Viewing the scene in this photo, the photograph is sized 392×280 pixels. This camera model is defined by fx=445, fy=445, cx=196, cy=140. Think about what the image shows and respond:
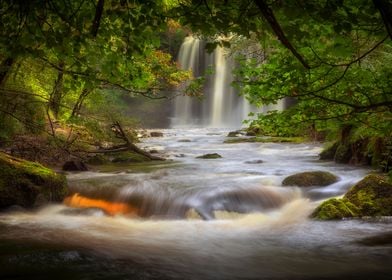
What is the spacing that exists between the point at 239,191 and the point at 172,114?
33850 millimetres

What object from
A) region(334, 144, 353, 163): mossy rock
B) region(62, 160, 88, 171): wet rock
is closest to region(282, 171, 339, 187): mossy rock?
region(334, 144, 353, 163): mossy rock

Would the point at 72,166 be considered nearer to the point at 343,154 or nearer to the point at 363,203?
the point at 363,203

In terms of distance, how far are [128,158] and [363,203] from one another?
8364 millimetres

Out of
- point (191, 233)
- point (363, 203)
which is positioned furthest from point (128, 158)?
point (363, 203)

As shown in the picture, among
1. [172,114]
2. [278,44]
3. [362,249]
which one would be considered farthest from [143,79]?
[172,114]

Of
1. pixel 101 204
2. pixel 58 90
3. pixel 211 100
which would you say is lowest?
pixel 101 204

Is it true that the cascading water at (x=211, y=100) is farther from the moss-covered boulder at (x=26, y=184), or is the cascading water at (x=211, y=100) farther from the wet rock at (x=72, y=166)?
the moss-covered boulder at (x=26, y=184)

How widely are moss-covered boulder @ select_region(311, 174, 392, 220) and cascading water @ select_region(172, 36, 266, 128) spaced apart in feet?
101

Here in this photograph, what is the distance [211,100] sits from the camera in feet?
136

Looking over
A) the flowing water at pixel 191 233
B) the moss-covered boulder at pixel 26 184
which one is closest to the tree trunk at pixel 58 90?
the moss-covered boulder at pixel 26 184

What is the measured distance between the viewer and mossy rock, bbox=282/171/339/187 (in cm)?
977

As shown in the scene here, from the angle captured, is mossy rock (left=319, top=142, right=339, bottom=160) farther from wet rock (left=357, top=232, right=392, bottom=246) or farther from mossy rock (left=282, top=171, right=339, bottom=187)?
wet rock (left=357, top=232, right=392, bottom=246)

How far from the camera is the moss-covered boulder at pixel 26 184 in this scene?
7.97 metres

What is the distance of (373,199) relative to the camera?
7.56 metres
